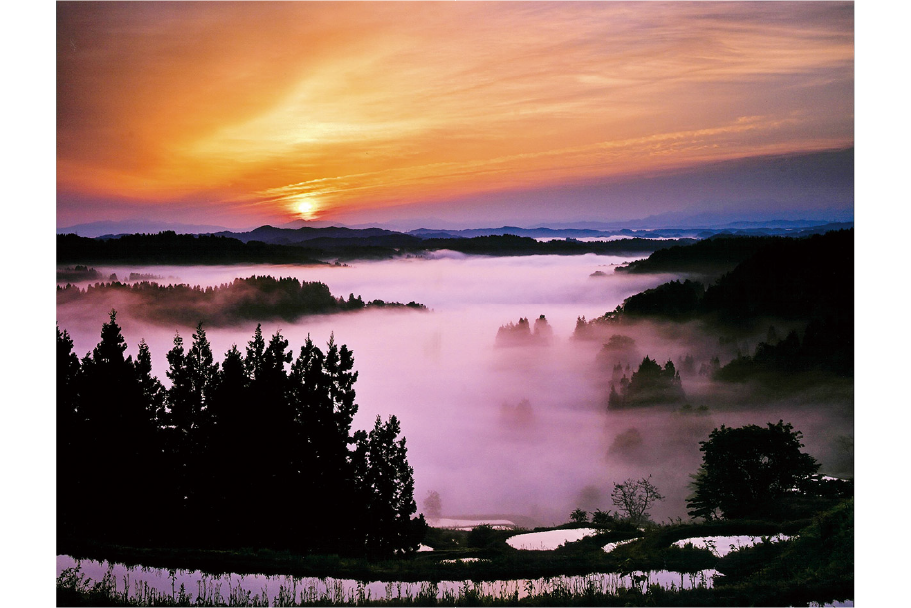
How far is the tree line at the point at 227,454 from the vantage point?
553 centimetres

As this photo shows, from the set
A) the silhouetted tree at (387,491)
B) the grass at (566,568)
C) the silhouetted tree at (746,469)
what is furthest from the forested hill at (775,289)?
the silhouetted tree at (387,491)

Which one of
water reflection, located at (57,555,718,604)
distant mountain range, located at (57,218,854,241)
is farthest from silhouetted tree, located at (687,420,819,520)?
distant mountain range, located at (57,218,854,241)

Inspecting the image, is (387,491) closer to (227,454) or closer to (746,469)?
(227,454)

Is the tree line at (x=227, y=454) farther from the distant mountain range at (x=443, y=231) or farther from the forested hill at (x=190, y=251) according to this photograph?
the distant mountain range at (x=443, y=231)

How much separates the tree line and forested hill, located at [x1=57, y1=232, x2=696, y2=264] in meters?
0.79

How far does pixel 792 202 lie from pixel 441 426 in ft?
14.2

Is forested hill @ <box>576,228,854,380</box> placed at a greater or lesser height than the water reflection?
greater

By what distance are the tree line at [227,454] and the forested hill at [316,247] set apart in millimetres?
787

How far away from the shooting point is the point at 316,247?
21.4 feet

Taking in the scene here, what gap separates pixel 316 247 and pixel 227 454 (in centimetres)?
225

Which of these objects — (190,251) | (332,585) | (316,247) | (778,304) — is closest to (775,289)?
(778,304)

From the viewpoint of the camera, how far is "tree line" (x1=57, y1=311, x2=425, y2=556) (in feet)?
18.1

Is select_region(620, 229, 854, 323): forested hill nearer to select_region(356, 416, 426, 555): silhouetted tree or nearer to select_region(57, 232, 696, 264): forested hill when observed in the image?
select_region(57, 232, 696, 264): forested hill

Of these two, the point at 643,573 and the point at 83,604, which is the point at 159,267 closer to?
the point at 83,604
